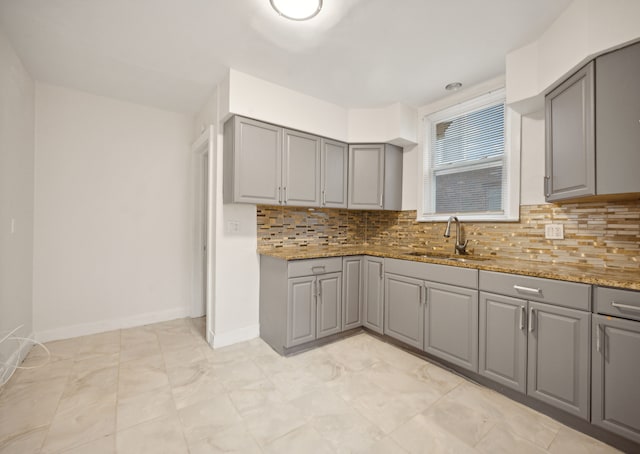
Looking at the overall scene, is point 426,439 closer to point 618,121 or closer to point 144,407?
point 144,407

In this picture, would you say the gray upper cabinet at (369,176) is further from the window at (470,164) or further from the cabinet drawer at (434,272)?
the cabinet drawer at (434,272)

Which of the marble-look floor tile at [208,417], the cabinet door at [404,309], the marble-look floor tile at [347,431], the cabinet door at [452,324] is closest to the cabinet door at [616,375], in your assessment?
the cabinet door at [452,324]

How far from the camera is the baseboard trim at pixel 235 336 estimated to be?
2.61 metres

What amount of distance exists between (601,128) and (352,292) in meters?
2.17

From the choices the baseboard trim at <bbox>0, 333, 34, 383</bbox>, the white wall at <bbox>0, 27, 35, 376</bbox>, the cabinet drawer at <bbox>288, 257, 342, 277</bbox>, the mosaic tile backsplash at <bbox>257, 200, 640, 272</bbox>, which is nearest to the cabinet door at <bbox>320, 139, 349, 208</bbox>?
the mosaic tile backsplash at <bbox>257, 200, 640, 272</bbox>

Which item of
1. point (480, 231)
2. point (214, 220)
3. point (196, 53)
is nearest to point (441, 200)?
point (480, 231)

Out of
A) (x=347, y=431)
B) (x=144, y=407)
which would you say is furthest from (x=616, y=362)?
(x=144, y=407)

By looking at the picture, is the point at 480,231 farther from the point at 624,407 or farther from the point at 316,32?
the point at 316,32

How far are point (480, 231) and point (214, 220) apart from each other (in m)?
2.51

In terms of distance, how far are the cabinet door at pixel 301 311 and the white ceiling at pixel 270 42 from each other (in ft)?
6.13

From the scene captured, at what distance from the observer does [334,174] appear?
3037mm

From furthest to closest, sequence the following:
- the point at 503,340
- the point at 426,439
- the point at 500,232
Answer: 1. the point at 500,232
2. the point at 503,340
3. the point at 426,439

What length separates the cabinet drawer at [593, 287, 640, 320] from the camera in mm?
1383

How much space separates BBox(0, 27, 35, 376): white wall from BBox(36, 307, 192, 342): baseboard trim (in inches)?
7.3
